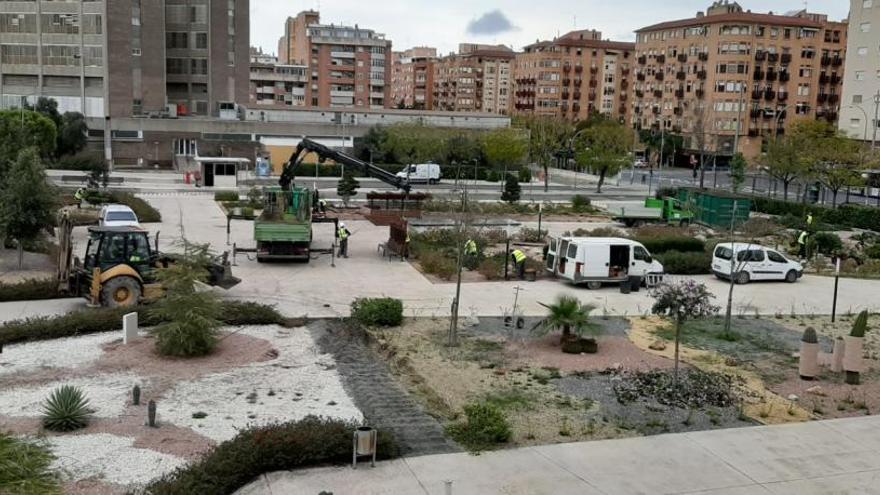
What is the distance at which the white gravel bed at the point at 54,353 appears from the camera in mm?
16442

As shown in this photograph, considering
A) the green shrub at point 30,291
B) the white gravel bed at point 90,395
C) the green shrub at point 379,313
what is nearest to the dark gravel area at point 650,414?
the green shrub at point 379,313

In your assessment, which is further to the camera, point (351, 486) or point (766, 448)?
point (766, 448)

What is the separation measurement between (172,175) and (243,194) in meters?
14.0

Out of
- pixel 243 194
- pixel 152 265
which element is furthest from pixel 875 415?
pixel 243 194

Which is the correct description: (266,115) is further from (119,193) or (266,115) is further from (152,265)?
(152,265)

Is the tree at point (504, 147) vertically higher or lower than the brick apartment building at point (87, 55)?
lower

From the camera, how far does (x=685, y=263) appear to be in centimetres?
3103

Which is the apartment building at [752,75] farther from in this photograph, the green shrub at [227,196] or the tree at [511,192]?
the green shrub at [227,196]

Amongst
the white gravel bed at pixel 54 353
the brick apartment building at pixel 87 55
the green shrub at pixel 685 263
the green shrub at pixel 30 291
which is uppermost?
the brick apartment building at pixel 87 55

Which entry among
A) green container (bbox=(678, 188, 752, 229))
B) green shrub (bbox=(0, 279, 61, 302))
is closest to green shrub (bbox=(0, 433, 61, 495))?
green shrub (bbox=(0, 279, 61, 302))

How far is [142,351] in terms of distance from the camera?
17.6 meters

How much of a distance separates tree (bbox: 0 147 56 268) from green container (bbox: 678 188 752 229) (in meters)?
31.3

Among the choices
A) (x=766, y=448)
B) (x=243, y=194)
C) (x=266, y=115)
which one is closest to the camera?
(x=766, y=448)

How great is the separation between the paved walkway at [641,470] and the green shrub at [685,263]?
54.7 ft
